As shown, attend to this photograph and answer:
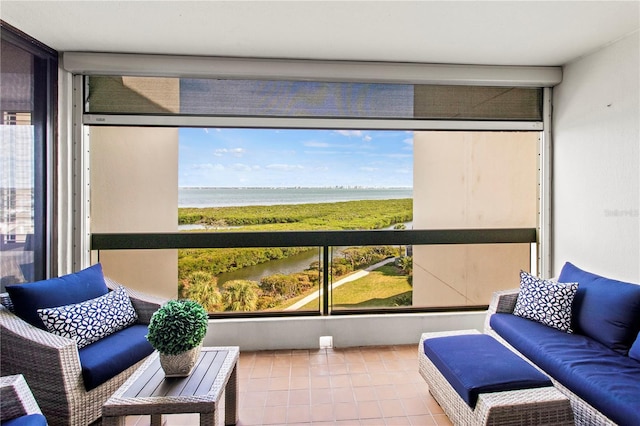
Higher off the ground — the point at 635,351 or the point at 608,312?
the point at 608,312

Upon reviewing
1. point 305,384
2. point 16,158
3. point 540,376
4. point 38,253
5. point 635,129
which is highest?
point 635,129

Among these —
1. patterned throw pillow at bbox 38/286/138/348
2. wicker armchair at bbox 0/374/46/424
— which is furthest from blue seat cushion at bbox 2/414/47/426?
patterned throw pillow at bbox 38/286/138/348

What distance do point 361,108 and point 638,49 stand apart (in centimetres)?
212

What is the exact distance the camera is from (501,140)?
4.11 m

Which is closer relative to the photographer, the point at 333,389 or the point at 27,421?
the point at 27,421

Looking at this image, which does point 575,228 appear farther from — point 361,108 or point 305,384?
point 305,384

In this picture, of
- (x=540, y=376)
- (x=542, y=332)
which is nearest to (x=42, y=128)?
(x=540, y=376)

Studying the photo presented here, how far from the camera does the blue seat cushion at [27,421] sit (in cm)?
140

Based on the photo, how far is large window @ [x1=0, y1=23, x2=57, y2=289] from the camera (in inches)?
93.7

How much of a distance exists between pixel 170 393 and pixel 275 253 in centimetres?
450

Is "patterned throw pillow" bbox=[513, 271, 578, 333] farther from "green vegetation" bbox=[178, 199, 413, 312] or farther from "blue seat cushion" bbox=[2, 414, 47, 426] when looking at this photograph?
"blue seat cushion" bbox=[2, 414, 47, 426]

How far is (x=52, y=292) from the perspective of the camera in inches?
86.6

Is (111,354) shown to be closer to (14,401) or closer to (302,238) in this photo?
(14,401)

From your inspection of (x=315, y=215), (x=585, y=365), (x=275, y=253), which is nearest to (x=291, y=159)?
(x=315, y=215)
